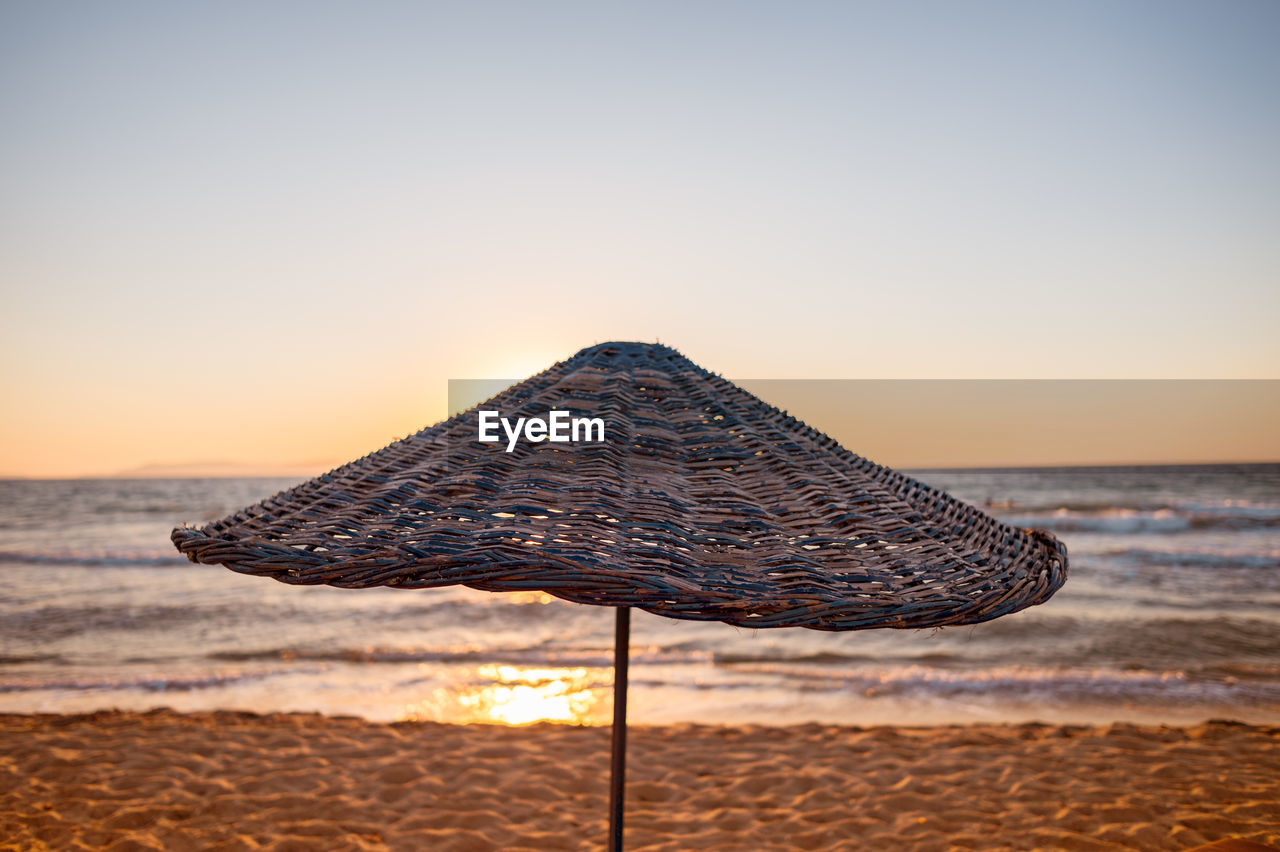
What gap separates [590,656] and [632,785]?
2909 mm

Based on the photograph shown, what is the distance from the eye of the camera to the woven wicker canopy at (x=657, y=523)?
1058 millimetres

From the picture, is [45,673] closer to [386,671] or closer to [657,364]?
[386,671]

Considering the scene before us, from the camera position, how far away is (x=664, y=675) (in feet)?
20.8

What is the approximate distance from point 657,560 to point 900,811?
356 cm

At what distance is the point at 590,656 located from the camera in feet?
23.0

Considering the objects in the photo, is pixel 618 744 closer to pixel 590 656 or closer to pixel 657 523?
pixel 657 523

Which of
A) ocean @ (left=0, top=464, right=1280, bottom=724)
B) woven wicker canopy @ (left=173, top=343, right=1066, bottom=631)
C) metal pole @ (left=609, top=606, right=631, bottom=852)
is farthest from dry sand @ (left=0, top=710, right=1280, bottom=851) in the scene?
woven wicker canopy @ (left=173, top=343, right=1066, bottom=631)

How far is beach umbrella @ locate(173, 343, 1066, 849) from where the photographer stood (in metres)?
1.06

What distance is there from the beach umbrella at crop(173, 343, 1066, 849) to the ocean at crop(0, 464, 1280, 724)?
A: 2.85 meters

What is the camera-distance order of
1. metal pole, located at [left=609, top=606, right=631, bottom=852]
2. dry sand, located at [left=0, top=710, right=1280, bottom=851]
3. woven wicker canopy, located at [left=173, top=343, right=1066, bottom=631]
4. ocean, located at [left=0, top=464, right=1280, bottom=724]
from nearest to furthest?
1. woven wicker canopy, located at [left=173, top=343, right=1066, bottom=631]
2. metal pole, located at [left=609, top=606, right=631, bottom=852]
3. dry sand, located at [left=0, top=710, right=1280, bottom=851]
4. ocean, located at [left=0, top=464, right=1280, bottom=724]

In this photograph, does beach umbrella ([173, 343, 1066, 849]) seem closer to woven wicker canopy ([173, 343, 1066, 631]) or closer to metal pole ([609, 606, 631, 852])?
woven wicker canopy ([173, 343, 1066, 631])

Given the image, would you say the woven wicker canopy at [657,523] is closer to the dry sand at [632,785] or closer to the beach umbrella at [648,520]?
the beach umbrella at [648,520]

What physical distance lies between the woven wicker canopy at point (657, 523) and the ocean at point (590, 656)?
2.85 metres

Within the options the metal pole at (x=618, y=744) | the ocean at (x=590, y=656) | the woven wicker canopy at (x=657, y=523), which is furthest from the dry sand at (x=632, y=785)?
the woven wicker canopy at (x=657, y=523)
